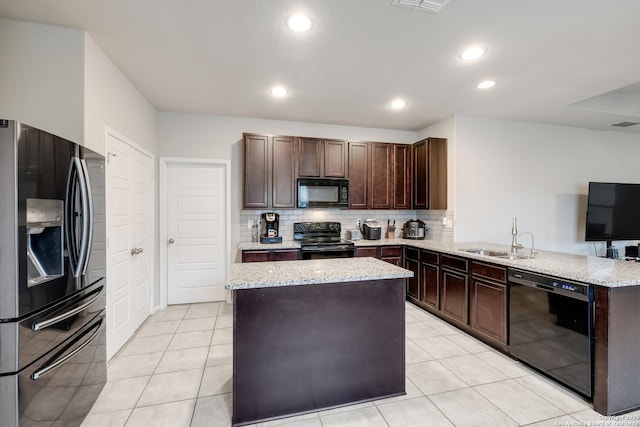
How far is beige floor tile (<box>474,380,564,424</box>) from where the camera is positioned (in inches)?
76.8

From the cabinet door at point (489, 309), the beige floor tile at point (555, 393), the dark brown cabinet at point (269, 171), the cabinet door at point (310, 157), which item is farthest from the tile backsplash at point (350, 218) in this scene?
the beige floor tile at point (555, 393)

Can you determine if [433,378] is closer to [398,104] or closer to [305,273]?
[305,273]

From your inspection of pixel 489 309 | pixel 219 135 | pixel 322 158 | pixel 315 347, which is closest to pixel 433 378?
pixel 489 309

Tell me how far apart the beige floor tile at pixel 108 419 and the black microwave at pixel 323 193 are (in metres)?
2.84

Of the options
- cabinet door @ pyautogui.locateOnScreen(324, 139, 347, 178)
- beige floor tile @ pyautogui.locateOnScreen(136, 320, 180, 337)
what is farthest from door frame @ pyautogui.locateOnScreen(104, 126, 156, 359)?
cabinet door @ pyautogui.locateOnScreen(324, 139, 347, 178)

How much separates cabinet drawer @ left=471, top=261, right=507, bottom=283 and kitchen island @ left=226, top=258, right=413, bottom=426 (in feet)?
4.05

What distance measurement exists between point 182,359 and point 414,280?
3002 millimetres

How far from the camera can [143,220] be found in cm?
352

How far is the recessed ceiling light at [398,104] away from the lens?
3619mm

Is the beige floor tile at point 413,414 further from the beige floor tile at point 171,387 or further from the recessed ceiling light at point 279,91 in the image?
the recessed ceiling light at point 279,91

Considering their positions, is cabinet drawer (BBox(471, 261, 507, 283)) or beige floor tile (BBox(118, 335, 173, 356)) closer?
cabinet drawer (BBox(471, 261, 507, 283))

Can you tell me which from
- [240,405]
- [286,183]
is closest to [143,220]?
[286,183]

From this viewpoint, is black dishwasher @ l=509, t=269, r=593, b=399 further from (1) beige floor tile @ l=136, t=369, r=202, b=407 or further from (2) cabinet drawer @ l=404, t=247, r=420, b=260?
(1) beige floor tile @ l=136, t=369, r=202, b=407

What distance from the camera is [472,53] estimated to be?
2484 millimetres
